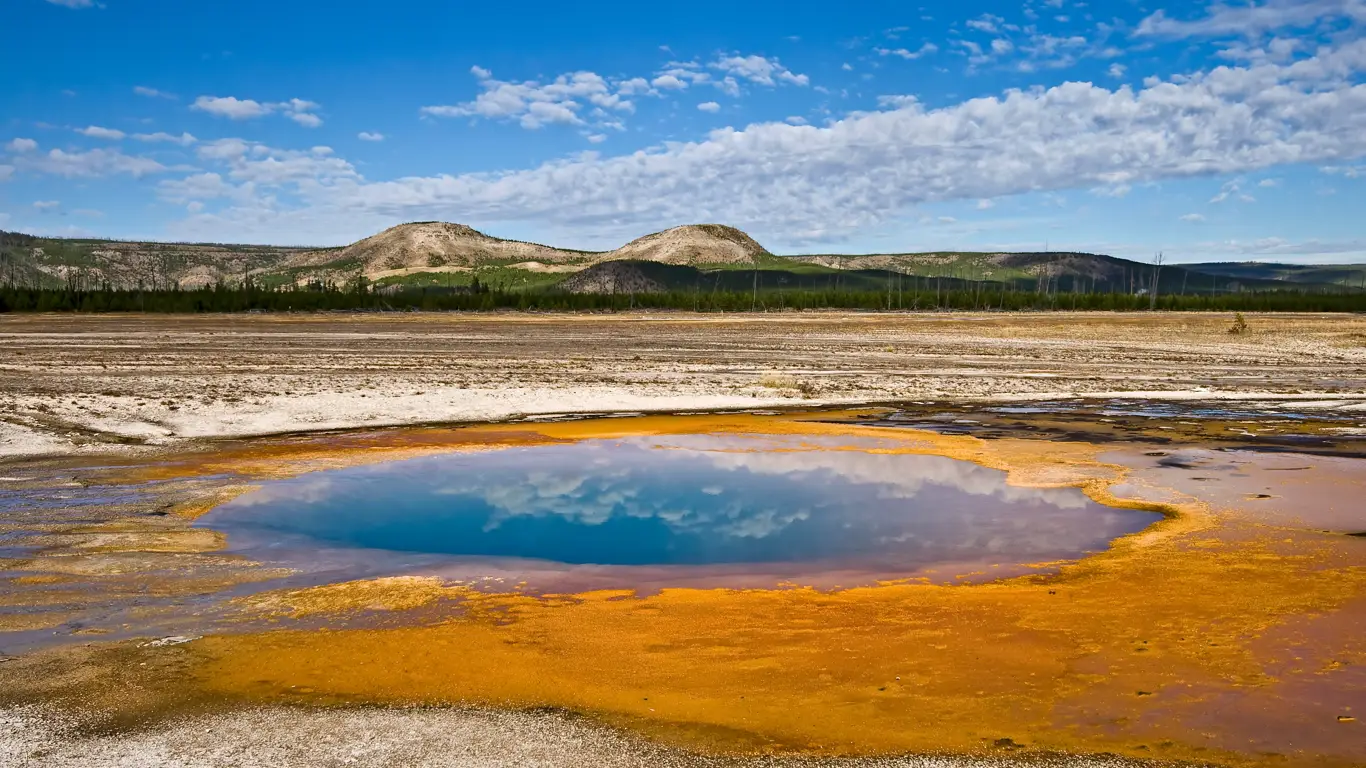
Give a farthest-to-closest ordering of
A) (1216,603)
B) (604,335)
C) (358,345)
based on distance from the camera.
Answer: (604,335), (358,345), (1216,603)

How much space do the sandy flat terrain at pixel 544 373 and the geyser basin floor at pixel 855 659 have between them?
11821 mm

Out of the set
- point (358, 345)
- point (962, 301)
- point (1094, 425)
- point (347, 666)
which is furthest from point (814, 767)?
point (962, 301)

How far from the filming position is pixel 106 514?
11820 mm

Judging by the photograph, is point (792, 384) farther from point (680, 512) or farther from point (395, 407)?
point (680, 512)

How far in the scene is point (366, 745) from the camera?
18.9 feet

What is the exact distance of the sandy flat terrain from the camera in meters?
22.0

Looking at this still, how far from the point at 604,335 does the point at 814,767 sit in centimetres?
5772

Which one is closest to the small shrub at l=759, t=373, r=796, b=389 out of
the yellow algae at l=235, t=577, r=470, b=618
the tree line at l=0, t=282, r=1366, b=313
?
the yellow algae at l=235, t=577, r=470, b=618

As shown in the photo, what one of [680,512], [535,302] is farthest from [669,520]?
[535,302]

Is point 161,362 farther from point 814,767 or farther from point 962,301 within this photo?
point 962,301

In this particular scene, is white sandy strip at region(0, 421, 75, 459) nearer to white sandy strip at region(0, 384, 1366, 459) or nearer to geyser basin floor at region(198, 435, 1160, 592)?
white sandy strip at region(0, 384, 1366, 459)

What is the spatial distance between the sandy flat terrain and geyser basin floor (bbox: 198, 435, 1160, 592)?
21.7 ft

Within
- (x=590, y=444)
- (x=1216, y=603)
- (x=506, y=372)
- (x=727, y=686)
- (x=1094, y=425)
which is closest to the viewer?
(x=727, y=686)

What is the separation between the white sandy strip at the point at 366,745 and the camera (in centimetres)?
555
